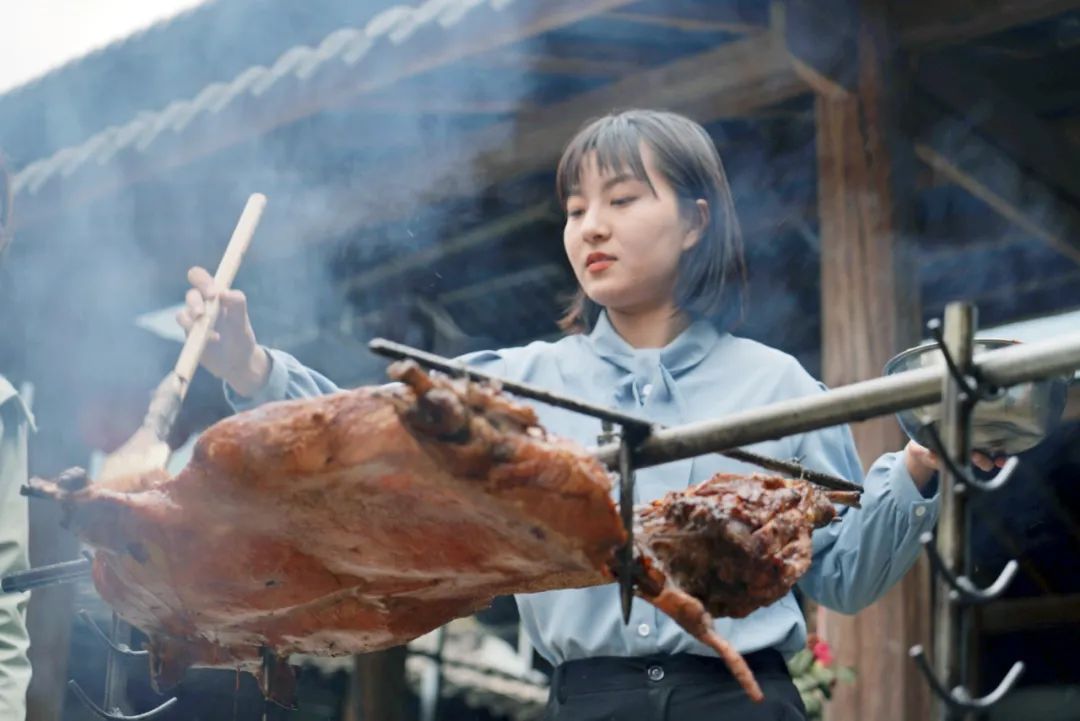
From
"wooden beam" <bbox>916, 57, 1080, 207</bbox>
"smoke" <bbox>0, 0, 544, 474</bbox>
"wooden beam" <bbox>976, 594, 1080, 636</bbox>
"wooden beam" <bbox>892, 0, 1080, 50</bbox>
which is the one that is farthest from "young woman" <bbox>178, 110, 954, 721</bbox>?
"wooden beam" <bbox>976, 594, 1080, 636</bbox>

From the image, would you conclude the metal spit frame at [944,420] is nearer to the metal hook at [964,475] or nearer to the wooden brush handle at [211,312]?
the metal hook at [964,475]

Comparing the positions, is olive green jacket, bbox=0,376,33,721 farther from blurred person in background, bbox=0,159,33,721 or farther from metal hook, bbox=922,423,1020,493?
metal hook, bbox=922,423,1020,493

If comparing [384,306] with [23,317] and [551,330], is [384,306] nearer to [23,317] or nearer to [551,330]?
[551,330]

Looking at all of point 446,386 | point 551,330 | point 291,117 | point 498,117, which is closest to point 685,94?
point 498,117

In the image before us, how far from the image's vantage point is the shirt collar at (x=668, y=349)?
3.46 metres

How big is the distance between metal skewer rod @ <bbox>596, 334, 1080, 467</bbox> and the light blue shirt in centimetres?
94

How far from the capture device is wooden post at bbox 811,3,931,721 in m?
4.70

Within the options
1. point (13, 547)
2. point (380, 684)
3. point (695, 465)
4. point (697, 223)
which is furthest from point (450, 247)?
point (695, 465)

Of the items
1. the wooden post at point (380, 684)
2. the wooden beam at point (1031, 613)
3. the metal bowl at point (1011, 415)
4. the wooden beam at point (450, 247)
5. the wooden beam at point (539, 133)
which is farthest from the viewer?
the wooden post at point (380, 684)

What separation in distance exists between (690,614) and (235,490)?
2.74 ft

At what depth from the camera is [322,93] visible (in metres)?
5.84

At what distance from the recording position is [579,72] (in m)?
5.96

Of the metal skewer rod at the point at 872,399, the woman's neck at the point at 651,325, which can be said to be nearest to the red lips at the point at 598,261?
the woman's neck at the point at 651,325

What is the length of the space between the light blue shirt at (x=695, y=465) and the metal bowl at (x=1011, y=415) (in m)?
0.43
